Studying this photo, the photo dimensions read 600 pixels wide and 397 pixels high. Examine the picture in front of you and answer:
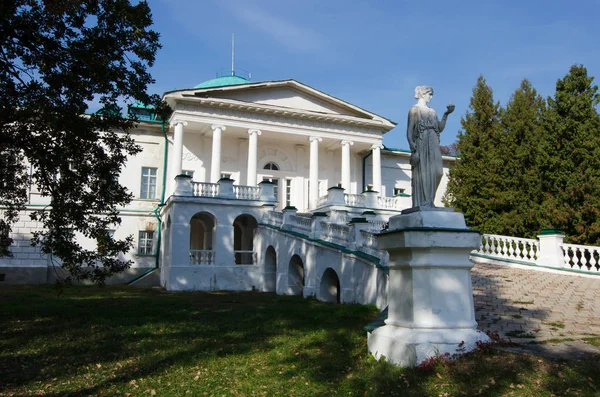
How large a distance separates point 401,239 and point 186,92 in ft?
66.8

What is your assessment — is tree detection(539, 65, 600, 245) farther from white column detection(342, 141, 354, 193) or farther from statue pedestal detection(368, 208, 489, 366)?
statue pedestal detection(368, 208, 489, 366)

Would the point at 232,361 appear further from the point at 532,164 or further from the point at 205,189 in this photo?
the point at 532,164

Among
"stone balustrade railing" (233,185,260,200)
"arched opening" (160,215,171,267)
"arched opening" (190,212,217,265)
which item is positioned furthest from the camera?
"stone balustrade railing" (233,185,260,200)

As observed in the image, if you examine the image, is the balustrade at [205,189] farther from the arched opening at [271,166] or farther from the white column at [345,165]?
the white column at [345,165]

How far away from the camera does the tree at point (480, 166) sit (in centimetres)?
2320

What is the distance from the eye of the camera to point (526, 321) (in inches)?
317

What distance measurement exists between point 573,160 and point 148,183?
19.9 m

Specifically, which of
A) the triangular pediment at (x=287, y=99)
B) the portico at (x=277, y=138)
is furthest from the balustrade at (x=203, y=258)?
the triangular pediment at (x=287, y=99)

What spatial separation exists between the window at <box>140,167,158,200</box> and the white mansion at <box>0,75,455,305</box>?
53 mm

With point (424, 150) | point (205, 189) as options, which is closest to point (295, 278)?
point (205, 189)

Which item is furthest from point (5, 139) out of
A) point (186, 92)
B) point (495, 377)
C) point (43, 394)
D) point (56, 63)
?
point (186, 92)

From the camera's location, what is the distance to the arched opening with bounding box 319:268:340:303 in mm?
14805

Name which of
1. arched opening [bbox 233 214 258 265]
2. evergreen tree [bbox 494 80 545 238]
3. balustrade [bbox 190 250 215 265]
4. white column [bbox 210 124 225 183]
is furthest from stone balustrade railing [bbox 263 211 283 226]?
evergreen tree [bbox 494 80 545 238]

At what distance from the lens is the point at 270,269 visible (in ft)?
68.7
